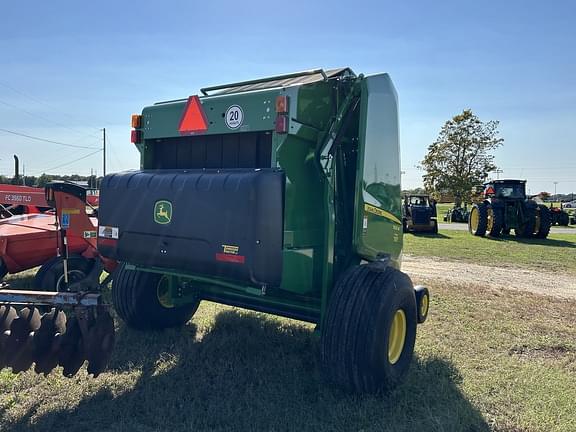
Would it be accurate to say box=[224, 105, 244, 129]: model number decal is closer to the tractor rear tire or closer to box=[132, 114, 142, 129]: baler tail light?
box=[132, 114, 142, 129]: baler tail light

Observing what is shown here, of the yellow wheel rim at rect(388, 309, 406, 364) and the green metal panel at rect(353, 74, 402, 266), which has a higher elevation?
the green metal panel at rect(353, 74, 402, 266)

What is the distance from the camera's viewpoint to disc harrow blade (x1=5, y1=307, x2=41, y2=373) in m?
3.00

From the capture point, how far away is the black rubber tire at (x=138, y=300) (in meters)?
4.46

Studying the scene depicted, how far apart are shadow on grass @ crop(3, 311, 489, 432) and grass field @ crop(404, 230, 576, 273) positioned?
7.02m

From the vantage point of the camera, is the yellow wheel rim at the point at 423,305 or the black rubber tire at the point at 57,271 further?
the black rubber tire at the point at 57,271

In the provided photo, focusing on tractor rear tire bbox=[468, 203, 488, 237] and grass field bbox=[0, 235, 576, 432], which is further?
tractor rear tire bbox=[468, 203, 488, 237]

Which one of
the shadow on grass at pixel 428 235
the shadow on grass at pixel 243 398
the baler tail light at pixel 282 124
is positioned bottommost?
the shadow on grass at pixel 243 398

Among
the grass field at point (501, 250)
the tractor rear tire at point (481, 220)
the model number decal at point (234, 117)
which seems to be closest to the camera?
the model number decal at point (234, 117)

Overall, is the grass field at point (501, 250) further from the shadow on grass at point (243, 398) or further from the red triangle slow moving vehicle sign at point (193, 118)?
the red triangle slow moving vehicle sign at point (193, 118)

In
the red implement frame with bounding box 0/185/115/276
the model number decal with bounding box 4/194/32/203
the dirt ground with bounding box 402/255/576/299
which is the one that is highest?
the model number decal with bounding box 4/194/32/203

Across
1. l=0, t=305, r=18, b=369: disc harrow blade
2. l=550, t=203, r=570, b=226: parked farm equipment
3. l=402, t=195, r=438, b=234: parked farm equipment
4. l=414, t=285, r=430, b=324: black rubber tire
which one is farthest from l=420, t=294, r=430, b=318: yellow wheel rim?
l=550, t=203, r=570, b=226: parked farm equipment

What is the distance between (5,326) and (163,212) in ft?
4.03

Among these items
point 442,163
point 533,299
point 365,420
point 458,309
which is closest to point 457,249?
point 533,299

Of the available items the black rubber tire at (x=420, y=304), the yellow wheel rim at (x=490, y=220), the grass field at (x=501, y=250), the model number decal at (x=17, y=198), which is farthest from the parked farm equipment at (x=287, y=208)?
the yellow wheel rim at (x=490, y=220)
